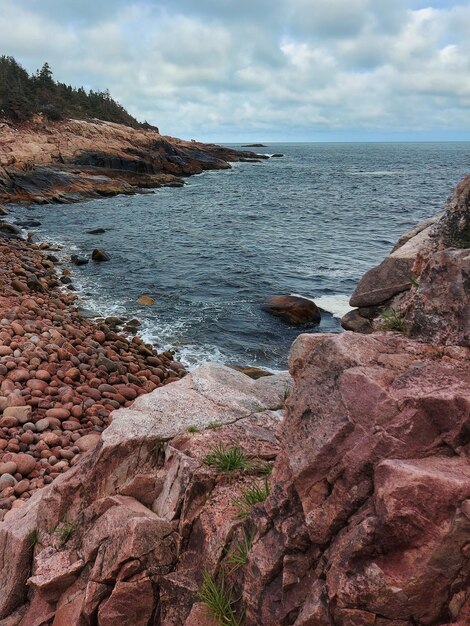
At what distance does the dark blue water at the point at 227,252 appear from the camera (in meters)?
17.6

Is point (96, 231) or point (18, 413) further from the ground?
point (96, 231)

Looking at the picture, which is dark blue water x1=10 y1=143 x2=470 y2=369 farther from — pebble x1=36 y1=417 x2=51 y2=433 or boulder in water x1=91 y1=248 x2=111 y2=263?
pebble x1=36 y1=417 x2=51 y2=433

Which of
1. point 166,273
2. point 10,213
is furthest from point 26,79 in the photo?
point 166,273

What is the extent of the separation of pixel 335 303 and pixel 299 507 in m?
16.6

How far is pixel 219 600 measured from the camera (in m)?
4.11

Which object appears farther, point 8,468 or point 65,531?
point 8,468

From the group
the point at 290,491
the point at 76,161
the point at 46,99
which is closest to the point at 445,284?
the point at 290,491

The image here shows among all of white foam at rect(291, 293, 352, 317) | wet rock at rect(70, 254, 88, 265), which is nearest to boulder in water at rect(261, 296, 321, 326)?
white foam at rect(291, 293, 352, 317)

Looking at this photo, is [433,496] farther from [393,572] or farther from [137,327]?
[137,327]

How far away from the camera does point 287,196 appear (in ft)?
180

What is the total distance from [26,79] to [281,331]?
70140mm

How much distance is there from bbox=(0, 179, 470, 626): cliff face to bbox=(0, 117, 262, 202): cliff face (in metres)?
40.5

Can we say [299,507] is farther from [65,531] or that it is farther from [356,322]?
[356,322]

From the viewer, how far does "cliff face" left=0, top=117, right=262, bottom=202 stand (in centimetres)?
4316
